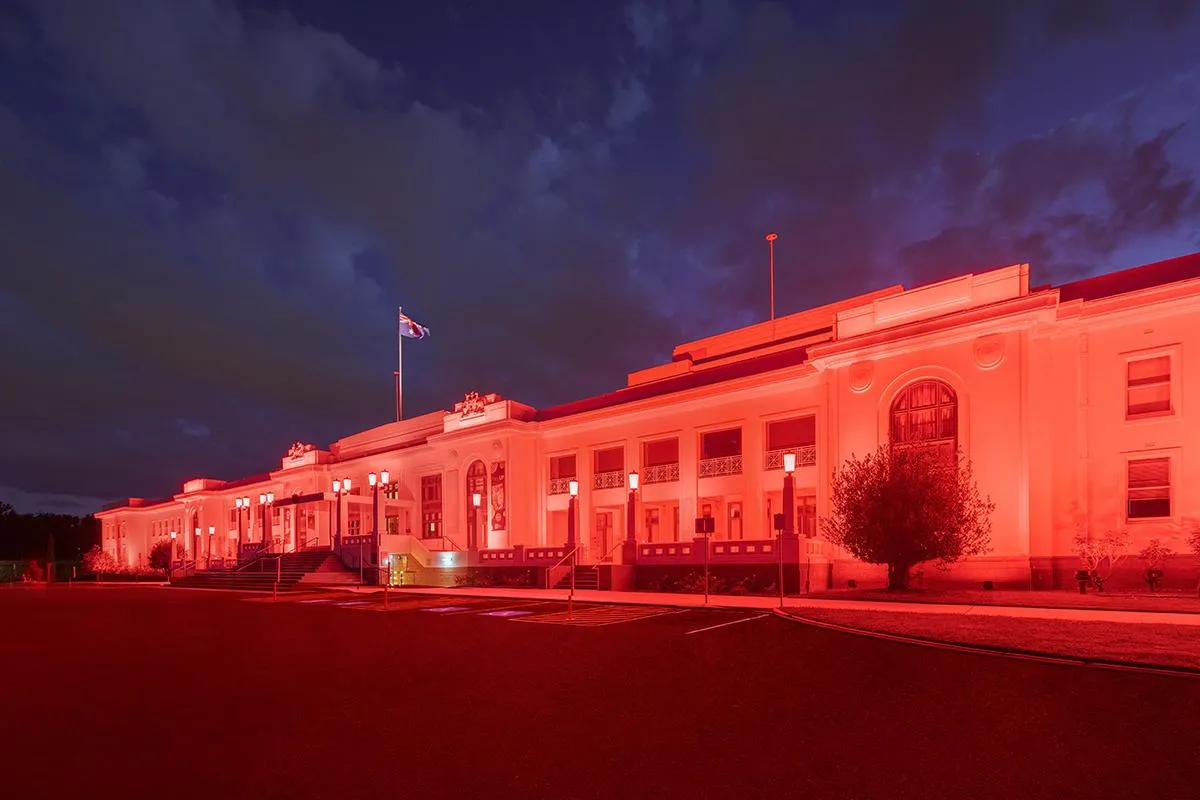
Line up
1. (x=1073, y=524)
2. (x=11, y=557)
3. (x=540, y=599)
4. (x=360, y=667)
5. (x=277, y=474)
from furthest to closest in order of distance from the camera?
(x=11, y=557)
(x=277, y=474)
(x=540, y=599)
(x=1073, y=524)
(x=360, y=667)

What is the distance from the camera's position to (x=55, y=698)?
314 inches

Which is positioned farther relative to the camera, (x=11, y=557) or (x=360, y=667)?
(x=11, y=557)

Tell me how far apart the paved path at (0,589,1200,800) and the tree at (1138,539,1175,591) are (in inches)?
493

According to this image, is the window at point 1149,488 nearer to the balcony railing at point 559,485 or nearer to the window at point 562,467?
the window at point 562,467

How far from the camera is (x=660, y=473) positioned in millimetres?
32500

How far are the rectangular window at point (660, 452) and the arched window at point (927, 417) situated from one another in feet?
36.2

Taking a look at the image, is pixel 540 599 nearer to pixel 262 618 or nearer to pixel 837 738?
pixel 262 618

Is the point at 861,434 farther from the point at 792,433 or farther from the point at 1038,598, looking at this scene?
the point at 1038,598

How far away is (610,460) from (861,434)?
13992 millimetres

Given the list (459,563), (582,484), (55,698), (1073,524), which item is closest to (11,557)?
(459,563)

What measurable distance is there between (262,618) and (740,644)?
12.8m

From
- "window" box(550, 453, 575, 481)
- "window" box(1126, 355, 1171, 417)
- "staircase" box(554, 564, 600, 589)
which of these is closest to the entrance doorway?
"window" box(550, 453, 575, 481)

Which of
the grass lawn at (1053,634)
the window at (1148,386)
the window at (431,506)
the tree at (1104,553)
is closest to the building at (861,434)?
the window at (1148,386)

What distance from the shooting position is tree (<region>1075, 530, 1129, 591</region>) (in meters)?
19.2
